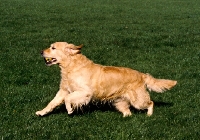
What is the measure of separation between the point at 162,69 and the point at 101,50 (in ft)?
11.5

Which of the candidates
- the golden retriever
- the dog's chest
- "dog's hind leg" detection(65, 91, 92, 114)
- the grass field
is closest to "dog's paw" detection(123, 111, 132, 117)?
the golden retriever

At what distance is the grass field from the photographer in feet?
24.2

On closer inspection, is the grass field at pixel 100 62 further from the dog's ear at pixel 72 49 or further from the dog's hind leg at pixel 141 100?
the dog's ear at pixel 72 49

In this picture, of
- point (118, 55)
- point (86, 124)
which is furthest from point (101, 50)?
point (86, 124)

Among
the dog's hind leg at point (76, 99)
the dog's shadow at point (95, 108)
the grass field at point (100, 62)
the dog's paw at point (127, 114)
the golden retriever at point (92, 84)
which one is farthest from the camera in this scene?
the dog's shadow at point (95, 108)

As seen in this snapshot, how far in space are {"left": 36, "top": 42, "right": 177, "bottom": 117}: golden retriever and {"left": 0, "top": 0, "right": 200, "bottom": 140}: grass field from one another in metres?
0.31

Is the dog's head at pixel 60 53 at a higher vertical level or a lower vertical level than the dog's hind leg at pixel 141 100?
higher

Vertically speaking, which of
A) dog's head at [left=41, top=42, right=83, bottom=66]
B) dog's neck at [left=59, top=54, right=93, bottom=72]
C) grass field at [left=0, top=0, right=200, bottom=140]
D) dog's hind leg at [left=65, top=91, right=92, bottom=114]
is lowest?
grass field at [left=0, top=0, right=200, bottom=140]

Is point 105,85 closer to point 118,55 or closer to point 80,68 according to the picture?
point 80,68

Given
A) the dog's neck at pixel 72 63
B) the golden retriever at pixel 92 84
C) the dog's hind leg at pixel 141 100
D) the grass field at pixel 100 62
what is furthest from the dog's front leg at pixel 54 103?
the dog's hind leg at pixel 141 100

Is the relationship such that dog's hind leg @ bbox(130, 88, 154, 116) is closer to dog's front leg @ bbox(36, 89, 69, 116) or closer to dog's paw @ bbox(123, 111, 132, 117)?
dog's paw @ bbox(123, 111, 132, 117)

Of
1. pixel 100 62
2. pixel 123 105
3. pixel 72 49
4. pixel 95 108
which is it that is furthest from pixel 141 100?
pixel 100 62

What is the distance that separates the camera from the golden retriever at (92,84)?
805 cm

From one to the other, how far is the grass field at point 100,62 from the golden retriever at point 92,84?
312 mm
